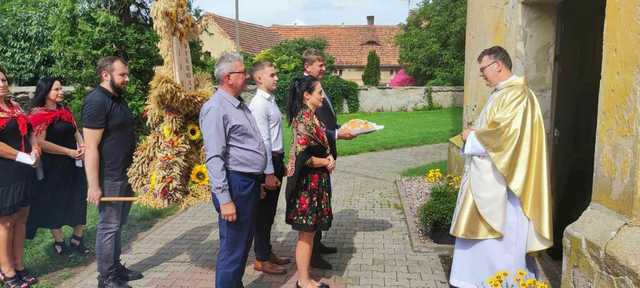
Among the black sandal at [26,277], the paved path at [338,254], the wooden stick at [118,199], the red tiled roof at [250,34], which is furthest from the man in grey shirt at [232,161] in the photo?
the red tiled roof at [250,34]

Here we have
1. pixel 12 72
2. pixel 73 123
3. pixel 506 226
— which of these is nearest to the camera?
pixel 506 226

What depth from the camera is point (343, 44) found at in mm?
43562

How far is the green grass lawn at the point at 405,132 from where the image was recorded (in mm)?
13352

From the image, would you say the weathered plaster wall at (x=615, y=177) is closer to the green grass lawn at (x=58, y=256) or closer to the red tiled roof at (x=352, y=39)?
the green grass lawn at (x=58, y=256)

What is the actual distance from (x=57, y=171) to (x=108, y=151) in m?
1.43

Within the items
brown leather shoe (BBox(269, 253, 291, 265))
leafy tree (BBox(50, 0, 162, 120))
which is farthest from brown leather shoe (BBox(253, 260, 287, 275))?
leafy tree (BBox(50, 0, 162, 120))

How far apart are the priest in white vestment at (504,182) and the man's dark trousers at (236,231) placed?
1686 millimetres

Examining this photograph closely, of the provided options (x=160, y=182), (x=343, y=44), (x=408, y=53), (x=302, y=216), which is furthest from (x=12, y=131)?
(x=343, y=44)

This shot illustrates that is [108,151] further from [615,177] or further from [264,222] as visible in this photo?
[615,177]

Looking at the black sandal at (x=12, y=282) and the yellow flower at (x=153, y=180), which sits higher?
the yellow flower at (x=153, y=180)

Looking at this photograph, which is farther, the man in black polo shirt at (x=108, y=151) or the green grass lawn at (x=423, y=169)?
the green grass lawn at (x=423, y=169)

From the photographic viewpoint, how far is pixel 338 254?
211 inches

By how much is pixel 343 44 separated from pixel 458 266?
133ft

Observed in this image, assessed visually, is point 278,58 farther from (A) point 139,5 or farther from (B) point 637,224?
(B) point 637,224
